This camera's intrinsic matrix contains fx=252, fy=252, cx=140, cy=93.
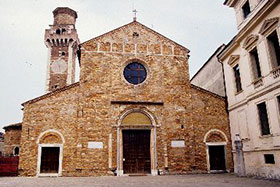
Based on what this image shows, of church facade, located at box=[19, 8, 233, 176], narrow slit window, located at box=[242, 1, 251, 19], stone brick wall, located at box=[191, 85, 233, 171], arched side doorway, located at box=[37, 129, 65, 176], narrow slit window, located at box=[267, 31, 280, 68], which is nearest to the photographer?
narrow slit window, located at box=[267, 31, 280, 68]

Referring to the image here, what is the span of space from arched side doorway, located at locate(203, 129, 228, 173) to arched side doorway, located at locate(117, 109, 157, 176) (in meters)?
3.48

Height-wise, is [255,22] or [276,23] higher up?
[255,22]

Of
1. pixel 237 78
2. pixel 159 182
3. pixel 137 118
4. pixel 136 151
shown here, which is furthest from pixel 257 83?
pixel 136 151

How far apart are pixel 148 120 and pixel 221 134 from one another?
479 centimetres

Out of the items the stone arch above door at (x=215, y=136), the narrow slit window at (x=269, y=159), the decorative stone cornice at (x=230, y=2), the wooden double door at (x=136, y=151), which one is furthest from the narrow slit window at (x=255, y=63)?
the wooden double door at (x=136, y=151)

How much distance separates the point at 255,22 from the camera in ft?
39.8

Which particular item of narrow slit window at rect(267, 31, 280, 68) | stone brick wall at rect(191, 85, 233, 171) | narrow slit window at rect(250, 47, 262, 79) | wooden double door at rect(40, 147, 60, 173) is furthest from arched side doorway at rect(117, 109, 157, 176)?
narrow slit window at rect(267, 31, 280, 68)

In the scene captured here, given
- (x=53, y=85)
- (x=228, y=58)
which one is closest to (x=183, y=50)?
(x=228, y=58)

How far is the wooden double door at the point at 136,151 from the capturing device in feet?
49.7

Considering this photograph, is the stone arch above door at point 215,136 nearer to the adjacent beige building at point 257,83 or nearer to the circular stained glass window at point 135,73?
the adjacent beige building at point 257,83

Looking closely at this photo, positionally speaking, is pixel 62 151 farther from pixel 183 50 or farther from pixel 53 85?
pixel 53 85

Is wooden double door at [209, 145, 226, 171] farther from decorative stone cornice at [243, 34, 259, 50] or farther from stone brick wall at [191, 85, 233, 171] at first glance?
decorative stone cornice at [243, 34, 259, 50]

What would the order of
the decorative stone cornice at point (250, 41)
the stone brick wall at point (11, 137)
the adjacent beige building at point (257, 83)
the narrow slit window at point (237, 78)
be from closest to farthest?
the adjacent beige building at point (257, 83) → the decorative stone cornice at point (250, 41) → the narrow slit window at point (237, 78) → the stone brick wall at point (11, 137)

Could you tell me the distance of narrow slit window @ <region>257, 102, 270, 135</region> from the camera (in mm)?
11733
